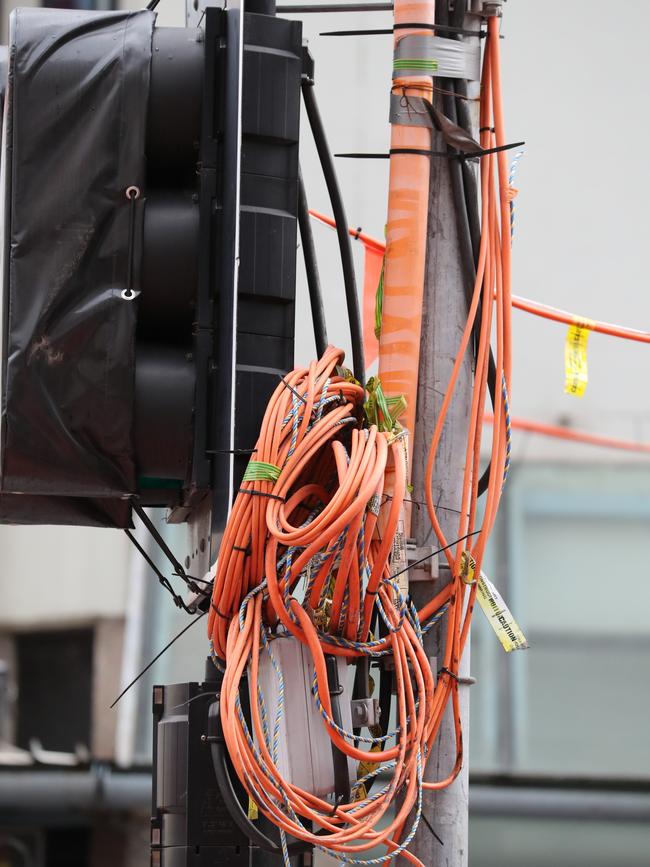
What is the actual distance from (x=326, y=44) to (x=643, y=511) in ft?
12.4

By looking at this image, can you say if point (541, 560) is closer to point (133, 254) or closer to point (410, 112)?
point (410, 112)

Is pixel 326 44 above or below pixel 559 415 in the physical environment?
above

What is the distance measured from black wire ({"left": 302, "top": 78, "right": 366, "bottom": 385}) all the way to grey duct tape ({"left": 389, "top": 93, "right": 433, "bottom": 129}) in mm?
299

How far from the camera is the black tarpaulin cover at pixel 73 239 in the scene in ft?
9.39

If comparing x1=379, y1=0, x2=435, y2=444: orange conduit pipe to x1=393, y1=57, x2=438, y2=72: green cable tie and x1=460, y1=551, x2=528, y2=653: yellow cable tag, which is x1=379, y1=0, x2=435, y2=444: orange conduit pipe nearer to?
x1=393, y1=57, x2=438, y2=72: green cable tie

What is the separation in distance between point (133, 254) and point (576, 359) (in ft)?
5.19

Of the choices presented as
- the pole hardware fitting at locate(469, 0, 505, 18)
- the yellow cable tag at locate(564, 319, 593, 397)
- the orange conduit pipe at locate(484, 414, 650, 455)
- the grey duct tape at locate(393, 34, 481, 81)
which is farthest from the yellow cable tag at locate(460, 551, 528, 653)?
the orange conduit pipe at locate(484, 414, 650, 455)

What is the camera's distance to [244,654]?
8.21 ft

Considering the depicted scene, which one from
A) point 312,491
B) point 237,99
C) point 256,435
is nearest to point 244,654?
point 312,491

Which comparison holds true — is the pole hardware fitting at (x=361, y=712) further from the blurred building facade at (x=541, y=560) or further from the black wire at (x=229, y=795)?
the blurred building facade at (x=541, y=560)

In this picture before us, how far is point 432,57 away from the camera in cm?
294

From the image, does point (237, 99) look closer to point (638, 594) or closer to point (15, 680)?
point (638, 594)

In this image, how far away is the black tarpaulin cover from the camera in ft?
9.39

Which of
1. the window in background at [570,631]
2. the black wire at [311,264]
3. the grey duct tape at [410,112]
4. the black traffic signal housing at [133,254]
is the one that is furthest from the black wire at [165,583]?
the window in background at [570,631]
